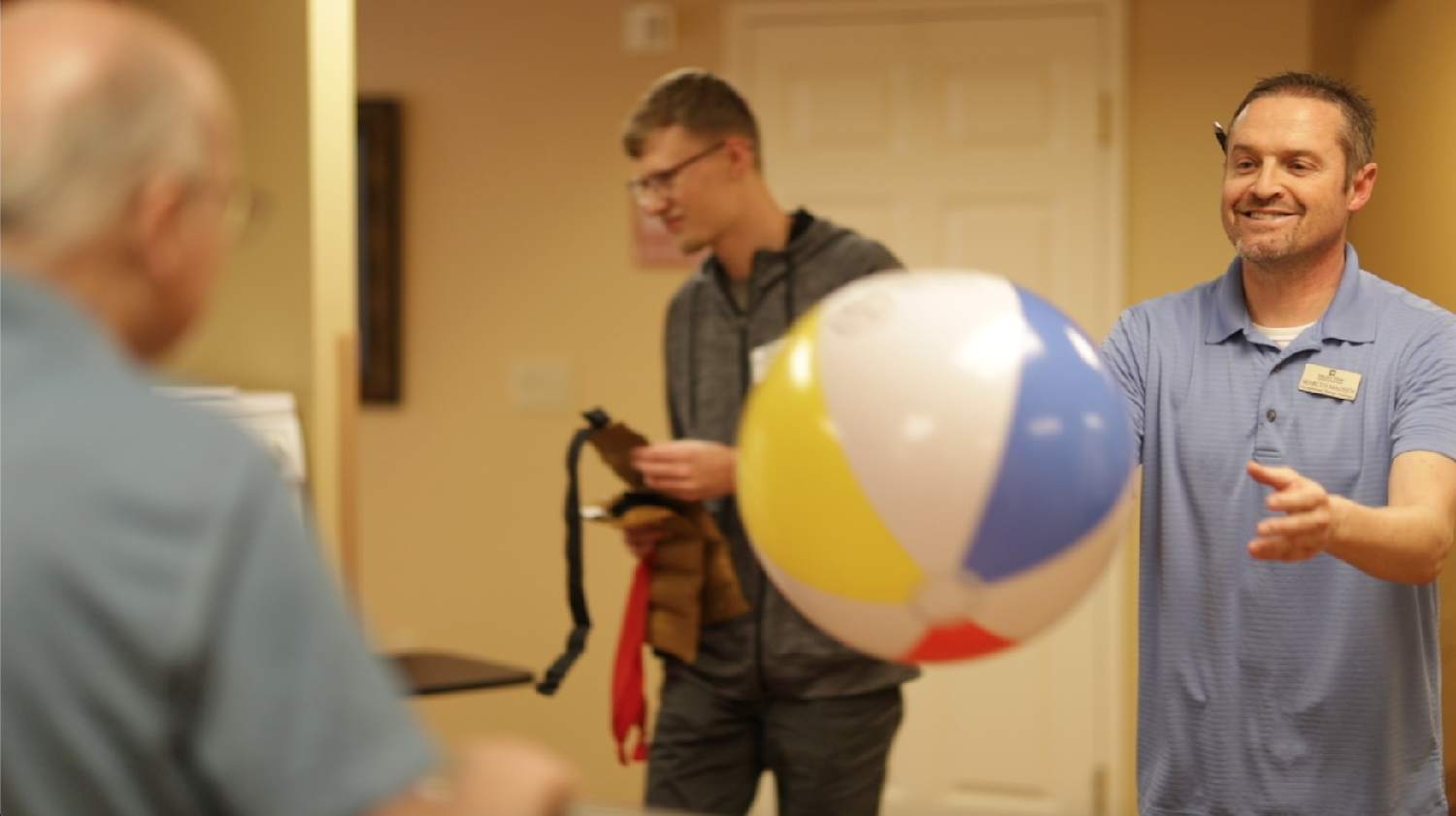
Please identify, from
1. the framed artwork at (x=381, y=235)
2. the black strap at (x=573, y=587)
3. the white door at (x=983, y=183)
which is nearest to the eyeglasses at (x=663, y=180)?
the black strap at (x=573, y=587)

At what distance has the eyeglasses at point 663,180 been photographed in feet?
7.34

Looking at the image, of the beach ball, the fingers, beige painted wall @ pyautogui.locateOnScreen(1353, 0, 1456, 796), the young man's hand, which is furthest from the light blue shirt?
beige painted wall @ pyautogui.locateOnScreen(1353, 0, 1456, 796)

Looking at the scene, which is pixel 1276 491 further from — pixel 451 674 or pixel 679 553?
pixel 451 674

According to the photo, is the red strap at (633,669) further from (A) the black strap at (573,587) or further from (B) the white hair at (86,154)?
(B) the white hair at (86,154)

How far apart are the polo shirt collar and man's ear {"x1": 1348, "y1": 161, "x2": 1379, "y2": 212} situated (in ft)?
0.22

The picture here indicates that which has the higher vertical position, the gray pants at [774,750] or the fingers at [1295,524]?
the fingers at [1295,524]

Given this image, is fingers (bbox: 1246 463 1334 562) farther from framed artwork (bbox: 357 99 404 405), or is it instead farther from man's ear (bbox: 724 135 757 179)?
framed artwork (bbox: 357 99 404 405)

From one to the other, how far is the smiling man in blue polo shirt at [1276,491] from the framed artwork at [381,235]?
2871 mm

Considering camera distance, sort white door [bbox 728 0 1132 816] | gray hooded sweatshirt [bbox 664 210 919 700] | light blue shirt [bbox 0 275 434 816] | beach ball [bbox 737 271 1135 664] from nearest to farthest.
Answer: light blue shirt [bbox 0 275 434 816], beach ball [bbox 737 271 1135 664], gray hooded sweatshirt [bbox 664 210 919 700], white door [bbox 728 0 1132 816]

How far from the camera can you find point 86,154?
771 mm

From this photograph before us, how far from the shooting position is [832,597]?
4.22 ft

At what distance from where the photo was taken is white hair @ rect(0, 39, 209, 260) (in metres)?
0.77

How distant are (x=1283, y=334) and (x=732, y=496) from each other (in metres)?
0.89

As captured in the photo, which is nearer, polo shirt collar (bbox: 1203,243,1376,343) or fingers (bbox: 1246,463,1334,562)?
fingers (bbox: 1246,463,1334,562)
